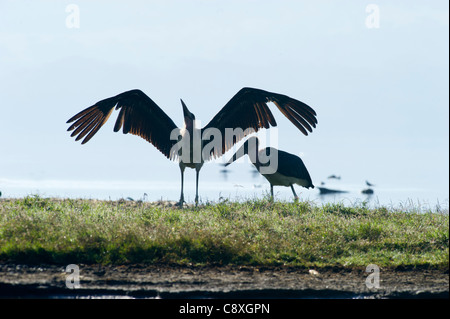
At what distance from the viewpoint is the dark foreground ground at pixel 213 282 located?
17.6 ft

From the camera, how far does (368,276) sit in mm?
5941

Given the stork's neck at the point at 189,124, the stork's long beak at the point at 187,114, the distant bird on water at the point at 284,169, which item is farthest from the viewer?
the distant bird on water at the point at 284,169

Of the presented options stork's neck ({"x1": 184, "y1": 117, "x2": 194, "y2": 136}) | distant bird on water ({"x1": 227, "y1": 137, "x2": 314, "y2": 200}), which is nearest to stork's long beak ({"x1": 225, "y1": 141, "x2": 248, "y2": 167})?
distant bird on water ({"x1": 227, "y1": 137, "x2": 314, "y2": 200})

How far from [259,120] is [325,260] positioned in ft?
14.2

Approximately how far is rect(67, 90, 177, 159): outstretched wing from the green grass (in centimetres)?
207

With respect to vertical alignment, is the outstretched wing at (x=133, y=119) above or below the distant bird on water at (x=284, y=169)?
above

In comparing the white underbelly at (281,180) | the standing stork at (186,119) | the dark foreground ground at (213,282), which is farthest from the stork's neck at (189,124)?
the dark foreground ground at (213,282)

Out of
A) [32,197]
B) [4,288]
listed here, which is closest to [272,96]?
[32,197]

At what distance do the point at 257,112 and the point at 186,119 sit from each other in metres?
1.48

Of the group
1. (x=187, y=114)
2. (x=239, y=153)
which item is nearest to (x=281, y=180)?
(x=239, y=153)

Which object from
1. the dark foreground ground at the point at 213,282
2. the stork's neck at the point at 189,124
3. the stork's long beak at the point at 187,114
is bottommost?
the dark foreground ground at the point at 213,282

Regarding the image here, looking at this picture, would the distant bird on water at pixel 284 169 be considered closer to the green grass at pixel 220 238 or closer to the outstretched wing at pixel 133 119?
the outstretched wing at pixel 133 119
